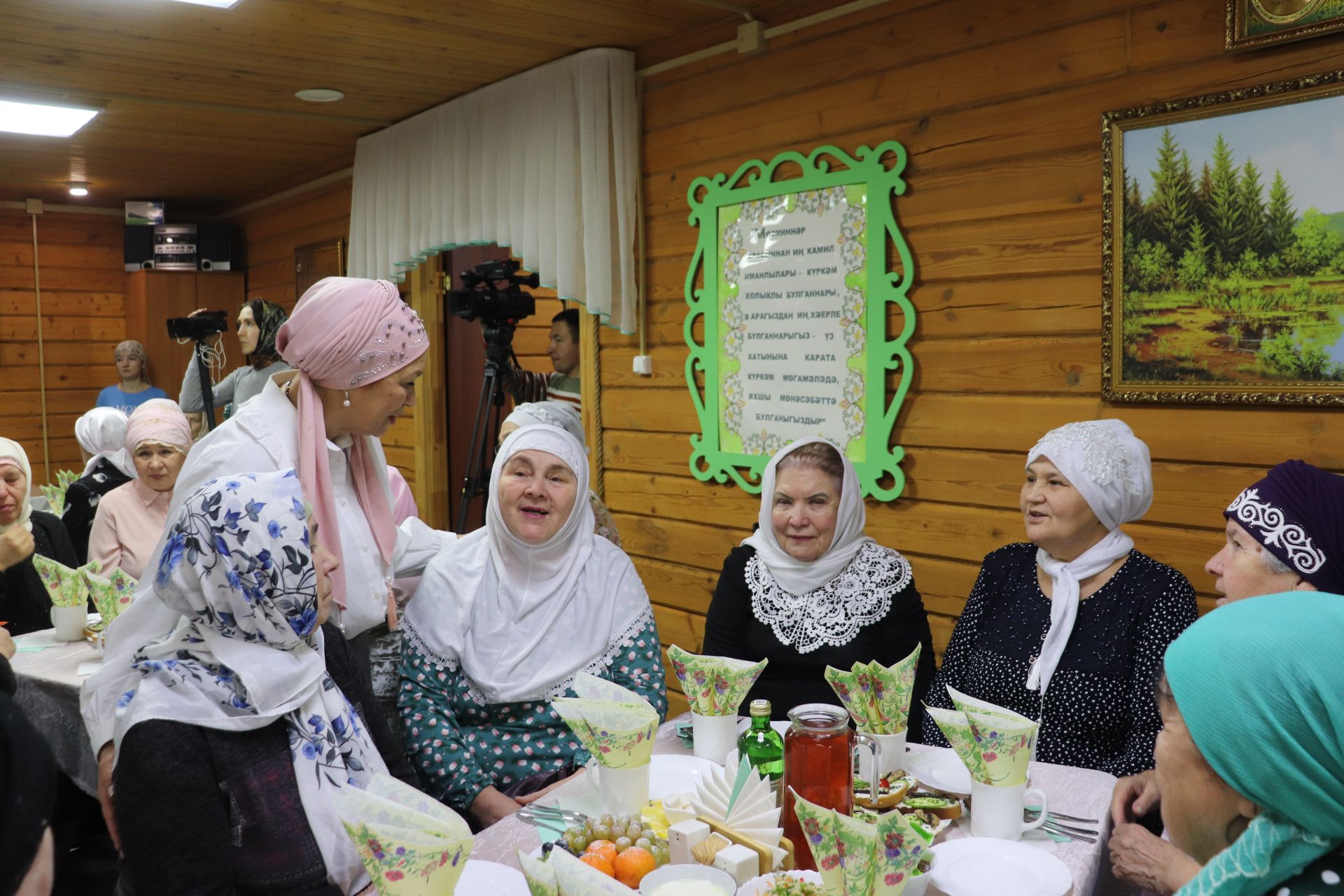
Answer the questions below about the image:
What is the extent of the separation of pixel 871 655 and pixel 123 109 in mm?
4238

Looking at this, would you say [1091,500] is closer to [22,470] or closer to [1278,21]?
[1278,21]

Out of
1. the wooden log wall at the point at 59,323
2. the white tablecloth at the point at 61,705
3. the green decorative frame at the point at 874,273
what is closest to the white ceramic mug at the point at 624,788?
the white tablecloth at the point at 61,705

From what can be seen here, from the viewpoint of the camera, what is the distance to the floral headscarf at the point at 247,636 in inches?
55.1

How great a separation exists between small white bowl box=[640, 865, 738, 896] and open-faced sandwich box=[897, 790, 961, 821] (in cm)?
37

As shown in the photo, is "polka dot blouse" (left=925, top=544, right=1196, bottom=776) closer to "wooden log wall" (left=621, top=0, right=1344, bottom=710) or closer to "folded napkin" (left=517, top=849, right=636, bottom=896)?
"wooden log wall" (left=621, top=0, right=1344, bottom=710)

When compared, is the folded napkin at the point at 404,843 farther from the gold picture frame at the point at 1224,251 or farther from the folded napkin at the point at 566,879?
the gold picture frame at the point at 1224,251

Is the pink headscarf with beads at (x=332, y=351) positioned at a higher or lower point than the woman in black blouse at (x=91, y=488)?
higher

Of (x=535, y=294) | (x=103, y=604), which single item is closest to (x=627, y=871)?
(x=103, y=604)

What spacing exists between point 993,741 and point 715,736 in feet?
1.54

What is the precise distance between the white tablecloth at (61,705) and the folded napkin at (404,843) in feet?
5.08

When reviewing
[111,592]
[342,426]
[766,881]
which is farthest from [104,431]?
[766,881]

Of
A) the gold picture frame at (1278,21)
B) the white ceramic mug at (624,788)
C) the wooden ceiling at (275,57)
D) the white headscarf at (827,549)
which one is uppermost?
the wooden ceiling at (275,57)

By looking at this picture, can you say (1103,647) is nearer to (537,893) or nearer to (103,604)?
(537,893)

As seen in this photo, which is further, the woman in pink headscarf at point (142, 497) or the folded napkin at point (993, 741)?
the woman in pink headscarf at point (142, 497)
